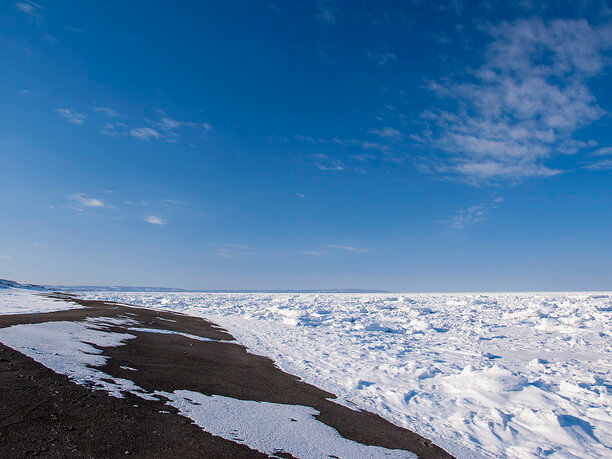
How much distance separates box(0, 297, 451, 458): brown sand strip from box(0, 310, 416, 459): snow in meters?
0.18

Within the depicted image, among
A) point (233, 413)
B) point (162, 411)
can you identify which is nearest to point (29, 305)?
point (162, 411)

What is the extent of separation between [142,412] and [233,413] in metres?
1.18

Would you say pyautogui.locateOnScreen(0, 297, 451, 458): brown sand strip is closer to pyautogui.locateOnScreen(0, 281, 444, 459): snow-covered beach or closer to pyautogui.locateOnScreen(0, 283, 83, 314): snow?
pyautogui.locateOnScreen(0, 281, 444, 459): snow-covered beach

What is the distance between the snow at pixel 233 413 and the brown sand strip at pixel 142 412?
18 cm

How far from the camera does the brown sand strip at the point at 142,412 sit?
363 cm

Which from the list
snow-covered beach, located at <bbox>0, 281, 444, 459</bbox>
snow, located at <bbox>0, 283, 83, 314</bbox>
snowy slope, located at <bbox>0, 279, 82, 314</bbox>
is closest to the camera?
snow-covered beach, located at <bbox>0, 281, 444, 459</bbox>

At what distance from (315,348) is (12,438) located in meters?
9.51

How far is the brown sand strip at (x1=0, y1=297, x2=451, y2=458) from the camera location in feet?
11.9

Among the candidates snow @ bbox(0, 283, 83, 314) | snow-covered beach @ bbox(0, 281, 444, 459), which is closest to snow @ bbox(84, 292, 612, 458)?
snow-covered beach @ bbox(0, 281, 444, 459)

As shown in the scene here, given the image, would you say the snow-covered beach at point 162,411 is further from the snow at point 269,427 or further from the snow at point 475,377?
the snow at point 475,377

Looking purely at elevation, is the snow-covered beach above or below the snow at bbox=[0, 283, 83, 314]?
below

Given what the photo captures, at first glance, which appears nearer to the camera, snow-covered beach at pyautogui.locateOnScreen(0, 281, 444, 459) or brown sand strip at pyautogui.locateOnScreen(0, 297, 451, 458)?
brown sand strip at pyautogui.locateOnScreen(0, 297, 451, 458)

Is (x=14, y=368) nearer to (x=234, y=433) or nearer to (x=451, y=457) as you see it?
(x=234, y=433)

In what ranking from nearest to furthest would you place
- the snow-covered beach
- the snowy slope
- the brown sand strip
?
the brown sand strip < the snow-covered beach < the snowy slope
